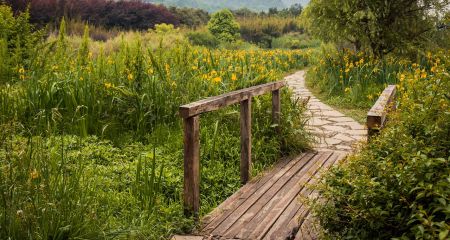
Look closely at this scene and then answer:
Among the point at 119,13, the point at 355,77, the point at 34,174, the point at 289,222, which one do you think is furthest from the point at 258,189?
the point at 119,13

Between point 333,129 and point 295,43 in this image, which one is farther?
point 295,43

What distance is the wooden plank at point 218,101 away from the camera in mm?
3028

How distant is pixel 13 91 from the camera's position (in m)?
4.89

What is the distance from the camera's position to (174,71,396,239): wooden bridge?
118 inches

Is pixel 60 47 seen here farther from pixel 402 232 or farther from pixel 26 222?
pixel 402 232

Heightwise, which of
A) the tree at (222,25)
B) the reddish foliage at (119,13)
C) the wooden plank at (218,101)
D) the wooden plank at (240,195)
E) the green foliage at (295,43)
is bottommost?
the wooden plank at (240,195)

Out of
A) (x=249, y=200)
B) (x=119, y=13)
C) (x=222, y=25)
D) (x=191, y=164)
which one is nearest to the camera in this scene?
(x=191, y=164)

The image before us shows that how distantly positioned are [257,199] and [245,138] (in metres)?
0.67

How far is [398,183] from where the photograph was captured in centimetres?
214

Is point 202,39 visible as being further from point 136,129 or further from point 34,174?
point 34,174

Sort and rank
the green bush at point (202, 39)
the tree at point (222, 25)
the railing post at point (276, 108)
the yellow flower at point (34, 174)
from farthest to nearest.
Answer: the tree at point (222, 25)
the green bush at point (202, 39)
the railing post at point (276, 108)
the yellow flower at point (34, 174)

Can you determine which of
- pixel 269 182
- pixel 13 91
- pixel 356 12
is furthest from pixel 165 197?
pixel 356 12

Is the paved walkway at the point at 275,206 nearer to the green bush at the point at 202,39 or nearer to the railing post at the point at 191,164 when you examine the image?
the railing post at the point at 191,164

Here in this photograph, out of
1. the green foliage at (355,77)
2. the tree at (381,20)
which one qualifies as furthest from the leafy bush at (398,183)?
the tree at (381,20)
